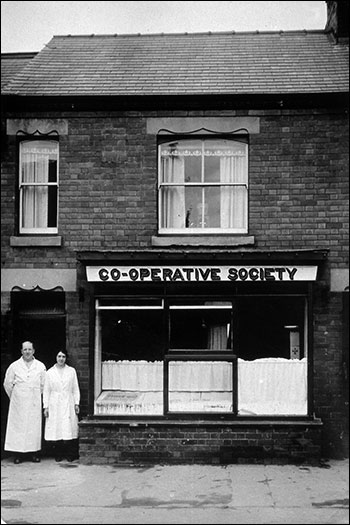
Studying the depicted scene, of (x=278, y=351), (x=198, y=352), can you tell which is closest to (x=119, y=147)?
(x=198, y=352)

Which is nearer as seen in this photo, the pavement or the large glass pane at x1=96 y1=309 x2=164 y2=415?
the pavement

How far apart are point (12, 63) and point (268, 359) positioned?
25.2 ft

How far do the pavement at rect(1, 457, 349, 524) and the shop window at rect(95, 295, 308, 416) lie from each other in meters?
1.00

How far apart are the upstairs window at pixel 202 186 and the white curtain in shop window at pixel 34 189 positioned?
1.94 m

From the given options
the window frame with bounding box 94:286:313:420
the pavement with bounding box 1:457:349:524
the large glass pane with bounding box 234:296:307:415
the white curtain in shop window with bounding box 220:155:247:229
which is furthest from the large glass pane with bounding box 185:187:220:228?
the pavement with bounding box 1:457:349:524

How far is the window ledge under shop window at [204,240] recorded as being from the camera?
930cm

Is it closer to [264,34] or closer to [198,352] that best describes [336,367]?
[198,352]

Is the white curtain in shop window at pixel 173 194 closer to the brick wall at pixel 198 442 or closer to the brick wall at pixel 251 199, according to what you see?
the brick wall at pixel 251 199

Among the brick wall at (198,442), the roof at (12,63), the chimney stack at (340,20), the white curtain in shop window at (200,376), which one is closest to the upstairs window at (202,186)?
the white curtain in shop window at (200,376)

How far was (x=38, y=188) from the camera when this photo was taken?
31.8 feet

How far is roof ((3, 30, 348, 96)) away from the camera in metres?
9.52

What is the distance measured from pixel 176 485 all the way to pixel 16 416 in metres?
2.69

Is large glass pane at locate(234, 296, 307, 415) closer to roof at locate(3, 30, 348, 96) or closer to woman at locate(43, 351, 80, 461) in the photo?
woman at locate(43, 351, 80, 461)

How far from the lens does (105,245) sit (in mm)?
9430
